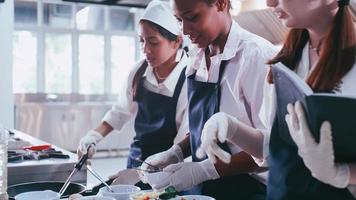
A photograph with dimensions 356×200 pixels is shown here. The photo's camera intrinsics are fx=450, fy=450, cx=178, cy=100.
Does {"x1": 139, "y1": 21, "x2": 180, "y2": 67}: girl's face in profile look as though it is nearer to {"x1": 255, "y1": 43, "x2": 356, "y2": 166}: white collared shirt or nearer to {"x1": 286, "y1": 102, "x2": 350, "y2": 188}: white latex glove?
{"x1": 255, "y1": 43, "x2": 356, "y2": 166}: white collared shirt

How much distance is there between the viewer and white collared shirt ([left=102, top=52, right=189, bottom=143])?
2416 mm

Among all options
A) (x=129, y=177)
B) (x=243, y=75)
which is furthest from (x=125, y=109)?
(x=243, y=75)

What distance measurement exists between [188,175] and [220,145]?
18 cm

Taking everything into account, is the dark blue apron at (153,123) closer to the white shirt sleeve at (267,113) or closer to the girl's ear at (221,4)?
the girl's ear at (221,4)

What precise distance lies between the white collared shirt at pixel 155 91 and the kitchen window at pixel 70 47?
4.88m

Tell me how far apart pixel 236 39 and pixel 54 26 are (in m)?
6.48

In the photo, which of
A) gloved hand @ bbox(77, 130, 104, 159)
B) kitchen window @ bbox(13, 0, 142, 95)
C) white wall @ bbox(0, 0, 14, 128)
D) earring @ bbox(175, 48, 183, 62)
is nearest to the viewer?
gloved hand @ bbox(77, 130, 104, 159)

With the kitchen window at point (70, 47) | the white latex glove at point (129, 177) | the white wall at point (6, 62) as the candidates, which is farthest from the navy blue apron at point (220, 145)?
the kitchen window at point (70, 47)

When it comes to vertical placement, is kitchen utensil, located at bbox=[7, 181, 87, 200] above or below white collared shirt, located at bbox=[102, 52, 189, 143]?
below

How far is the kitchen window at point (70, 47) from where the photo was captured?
7.61 meters

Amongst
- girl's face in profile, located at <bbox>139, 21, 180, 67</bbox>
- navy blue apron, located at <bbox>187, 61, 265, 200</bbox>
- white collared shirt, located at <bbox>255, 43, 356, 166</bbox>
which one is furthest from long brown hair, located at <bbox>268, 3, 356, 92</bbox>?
girl's face in profile, located at <bbox>139, 21, 180, 67</bbox>

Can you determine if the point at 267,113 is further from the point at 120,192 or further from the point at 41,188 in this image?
the point at 41,188

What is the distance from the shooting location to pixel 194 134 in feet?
6.40

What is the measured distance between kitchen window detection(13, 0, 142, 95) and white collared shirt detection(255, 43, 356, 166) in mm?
6083
